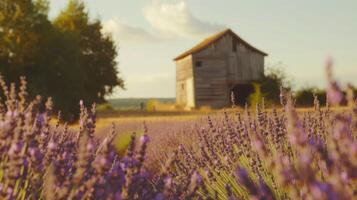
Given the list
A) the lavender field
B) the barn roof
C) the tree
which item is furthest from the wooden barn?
the lavender field

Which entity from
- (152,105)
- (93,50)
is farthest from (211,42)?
(152,105)

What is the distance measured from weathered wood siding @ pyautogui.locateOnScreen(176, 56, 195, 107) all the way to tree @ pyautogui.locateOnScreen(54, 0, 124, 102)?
3.84 metres

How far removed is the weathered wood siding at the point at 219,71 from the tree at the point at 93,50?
15.9ft

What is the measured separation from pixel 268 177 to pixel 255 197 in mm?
2076

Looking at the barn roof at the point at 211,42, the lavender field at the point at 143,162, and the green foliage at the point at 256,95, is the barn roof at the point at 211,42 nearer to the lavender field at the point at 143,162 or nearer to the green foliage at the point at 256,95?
the green foliage at the point at 256,95

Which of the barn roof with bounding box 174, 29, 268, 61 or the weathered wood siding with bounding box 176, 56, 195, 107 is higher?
the barn roof with bounding box 174, 29, 268, 61

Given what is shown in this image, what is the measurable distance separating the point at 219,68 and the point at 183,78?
9.78 feet

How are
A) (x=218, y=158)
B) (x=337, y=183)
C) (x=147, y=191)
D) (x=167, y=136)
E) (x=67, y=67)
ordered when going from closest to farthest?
(x=337, y=183) < (x=147, y=191) < (x=218, y=158) < (x=167, y=136) < (x=67, y=67)

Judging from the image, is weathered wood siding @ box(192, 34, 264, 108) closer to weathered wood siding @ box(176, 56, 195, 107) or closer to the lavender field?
weathered wood siding @ box(176, 56, 195, 107)

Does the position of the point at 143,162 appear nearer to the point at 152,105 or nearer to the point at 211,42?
the point at 211,42

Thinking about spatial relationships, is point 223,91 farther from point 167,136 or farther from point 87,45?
point 167,136

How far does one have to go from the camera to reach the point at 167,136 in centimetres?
729

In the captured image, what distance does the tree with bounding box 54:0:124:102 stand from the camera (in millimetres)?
A: 31875

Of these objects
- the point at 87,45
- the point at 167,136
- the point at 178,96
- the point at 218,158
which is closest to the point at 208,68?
the point at 178,96
